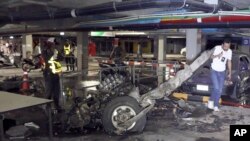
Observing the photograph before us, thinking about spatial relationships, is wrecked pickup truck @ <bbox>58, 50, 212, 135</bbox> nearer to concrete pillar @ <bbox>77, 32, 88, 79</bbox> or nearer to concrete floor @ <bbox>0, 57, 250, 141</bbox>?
concrete floor @ <bbox>0, 57, 250, 141</bbox>

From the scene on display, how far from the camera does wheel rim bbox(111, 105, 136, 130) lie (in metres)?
6.35

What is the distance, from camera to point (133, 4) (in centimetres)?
557

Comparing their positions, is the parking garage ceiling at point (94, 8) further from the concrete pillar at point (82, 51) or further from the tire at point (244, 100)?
the concrete pillar at point (82, 51)

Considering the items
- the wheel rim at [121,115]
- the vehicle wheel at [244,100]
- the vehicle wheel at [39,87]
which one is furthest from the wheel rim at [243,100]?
the vehicle wheel at [39,87]

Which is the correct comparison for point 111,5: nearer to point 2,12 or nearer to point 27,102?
point 27,102

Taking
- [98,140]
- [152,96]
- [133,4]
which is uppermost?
[133,4]

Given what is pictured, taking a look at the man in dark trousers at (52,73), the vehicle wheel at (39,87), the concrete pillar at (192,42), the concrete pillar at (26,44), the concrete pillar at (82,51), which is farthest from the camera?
the concrete pillar at (26,44)

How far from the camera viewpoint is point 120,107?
21.0ft

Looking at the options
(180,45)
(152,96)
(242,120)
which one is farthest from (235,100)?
(180,45)

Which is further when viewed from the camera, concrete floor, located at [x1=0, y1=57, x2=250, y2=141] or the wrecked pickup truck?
the wrecked pickup truck

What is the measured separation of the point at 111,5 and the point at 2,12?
4332mm

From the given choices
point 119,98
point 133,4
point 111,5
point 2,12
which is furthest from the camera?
point 2,12

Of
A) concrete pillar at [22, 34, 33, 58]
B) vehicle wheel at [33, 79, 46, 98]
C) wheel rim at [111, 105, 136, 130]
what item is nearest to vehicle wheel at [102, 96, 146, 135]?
wheel rim at [111, 105, 136, 130]

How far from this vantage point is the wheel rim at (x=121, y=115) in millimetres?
6352
